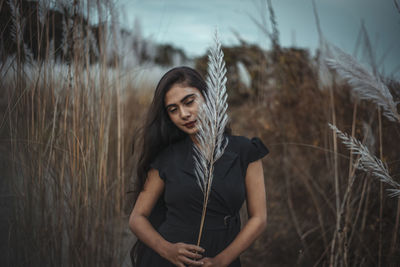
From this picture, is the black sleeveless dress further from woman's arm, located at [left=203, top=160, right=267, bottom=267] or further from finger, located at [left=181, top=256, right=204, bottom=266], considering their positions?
finger, located at [left=181, top=256, right=204, bottom=266]

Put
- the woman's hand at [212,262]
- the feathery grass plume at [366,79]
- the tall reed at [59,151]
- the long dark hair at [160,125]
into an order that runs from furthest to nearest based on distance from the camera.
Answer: the long dark hair at [160,125] → the tall reed at [59,151] → the woman's hand at [212,262] → the feathery grass plume at [366,79]

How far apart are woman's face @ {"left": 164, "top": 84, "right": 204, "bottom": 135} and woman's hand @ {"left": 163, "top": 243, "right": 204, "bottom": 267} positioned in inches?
20.1

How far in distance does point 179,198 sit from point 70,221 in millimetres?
534

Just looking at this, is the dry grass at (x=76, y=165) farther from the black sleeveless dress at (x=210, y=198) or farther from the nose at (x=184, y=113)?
the nose at (x=184, y=113)

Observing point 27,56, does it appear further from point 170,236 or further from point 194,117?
point 170,236

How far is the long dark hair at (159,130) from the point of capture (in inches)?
58.7

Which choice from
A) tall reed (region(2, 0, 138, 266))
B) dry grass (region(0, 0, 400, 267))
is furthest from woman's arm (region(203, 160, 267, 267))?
tall reed (region(2, 0, 138, 266))

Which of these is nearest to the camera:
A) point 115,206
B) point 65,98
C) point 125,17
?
point 65,98

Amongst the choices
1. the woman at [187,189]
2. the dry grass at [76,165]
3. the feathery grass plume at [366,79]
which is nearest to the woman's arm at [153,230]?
the woman at [187,189]

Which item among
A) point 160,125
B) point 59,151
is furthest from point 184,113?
point 59,151

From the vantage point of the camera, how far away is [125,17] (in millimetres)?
2115

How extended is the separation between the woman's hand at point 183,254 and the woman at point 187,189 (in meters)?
0.05

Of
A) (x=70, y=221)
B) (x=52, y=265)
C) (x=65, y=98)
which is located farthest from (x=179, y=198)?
(x=65, y=98)

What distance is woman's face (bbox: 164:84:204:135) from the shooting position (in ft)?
4.53
